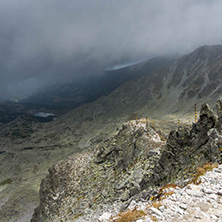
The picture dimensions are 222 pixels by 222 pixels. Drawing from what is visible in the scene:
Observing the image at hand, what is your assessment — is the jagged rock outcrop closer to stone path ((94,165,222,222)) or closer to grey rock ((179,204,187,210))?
stone path ((94,165,222,222))

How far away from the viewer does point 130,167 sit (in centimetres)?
3366

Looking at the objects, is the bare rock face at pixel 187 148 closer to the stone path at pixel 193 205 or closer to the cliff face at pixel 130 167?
the cliff face at pixel 130 167

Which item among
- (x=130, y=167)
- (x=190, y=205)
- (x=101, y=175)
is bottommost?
(x=101, y=175)

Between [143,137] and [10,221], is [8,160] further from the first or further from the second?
[143,137]

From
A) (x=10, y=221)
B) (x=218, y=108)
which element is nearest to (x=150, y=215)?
(x=218, y=108)

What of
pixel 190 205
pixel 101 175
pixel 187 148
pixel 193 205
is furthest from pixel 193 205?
pixel 101 175

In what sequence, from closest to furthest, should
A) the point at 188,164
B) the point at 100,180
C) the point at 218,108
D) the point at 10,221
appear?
the point at 188,164
the point at 218,108
the point at 100,180
the point at 10,221

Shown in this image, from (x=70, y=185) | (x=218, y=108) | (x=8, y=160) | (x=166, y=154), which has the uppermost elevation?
(x=218, y=108)

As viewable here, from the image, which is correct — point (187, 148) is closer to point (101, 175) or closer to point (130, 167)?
point (130, 167)

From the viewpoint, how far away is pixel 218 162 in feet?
50.3

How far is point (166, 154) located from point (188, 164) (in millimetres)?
4347

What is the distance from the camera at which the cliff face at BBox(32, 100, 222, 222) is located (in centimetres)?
2008

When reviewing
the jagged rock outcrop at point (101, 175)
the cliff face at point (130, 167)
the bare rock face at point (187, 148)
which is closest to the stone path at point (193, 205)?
the cliff face at point (130, 167)

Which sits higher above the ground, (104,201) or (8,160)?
(104,201)
